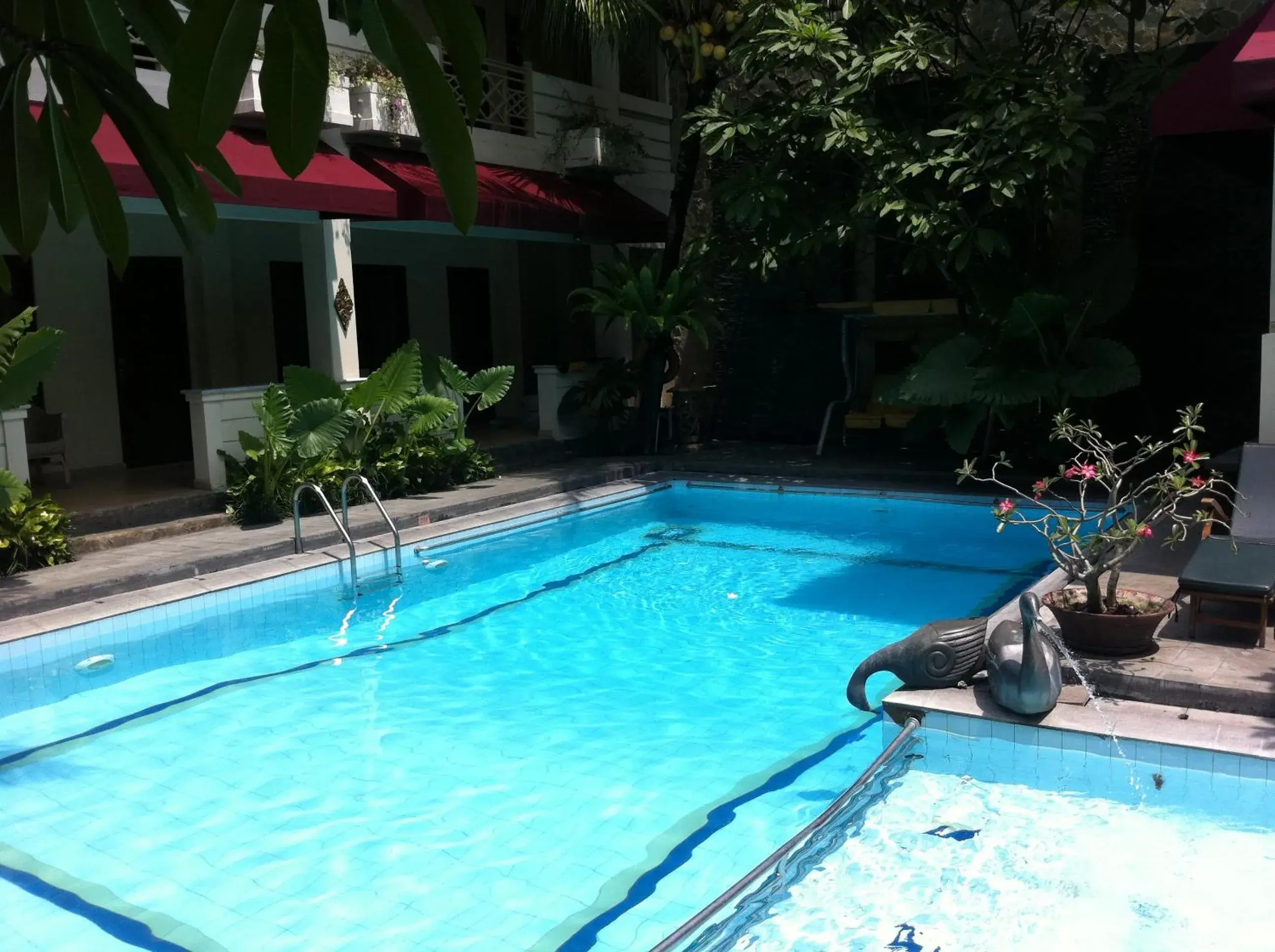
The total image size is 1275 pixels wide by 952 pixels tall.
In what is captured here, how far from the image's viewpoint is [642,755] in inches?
243

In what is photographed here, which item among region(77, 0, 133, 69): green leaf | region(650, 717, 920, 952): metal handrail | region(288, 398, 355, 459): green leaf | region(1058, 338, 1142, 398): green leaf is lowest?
region(650, 717, 920, 952): metal handrail

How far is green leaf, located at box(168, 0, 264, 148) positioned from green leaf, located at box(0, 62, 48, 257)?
47 cm

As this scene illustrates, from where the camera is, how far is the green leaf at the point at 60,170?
5.16ft

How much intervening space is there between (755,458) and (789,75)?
4936 mm

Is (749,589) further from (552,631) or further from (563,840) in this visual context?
(563,840)

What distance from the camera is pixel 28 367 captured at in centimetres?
827

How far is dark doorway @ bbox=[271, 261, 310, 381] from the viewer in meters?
15.5

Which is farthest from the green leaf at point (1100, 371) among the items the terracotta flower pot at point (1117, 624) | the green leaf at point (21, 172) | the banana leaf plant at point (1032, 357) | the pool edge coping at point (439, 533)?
the green leaf at point (21, 172)

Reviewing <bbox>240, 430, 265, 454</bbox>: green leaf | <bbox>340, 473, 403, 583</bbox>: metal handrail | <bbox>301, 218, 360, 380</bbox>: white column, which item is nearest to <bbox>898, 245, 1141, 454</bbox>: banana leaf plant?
<bbox>340, 473, 403, 583</bbox>: metal handrail

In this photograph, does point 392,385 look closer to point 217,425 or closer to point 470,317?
point 217,425

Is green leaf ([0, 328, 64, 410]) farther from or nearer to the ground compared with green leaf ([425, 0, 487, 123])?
nearer to the ground

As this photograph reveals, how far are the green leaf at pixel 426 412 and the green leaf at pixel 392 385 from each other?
17 cm

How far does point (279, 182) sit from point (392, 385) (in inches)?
88.8

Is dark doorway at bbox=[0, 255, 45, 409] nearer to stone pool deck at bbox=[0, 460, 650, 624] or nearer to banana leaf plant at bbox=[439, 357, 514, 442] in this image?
stone pool deck at bbox=[0, 460, 650, 624]
